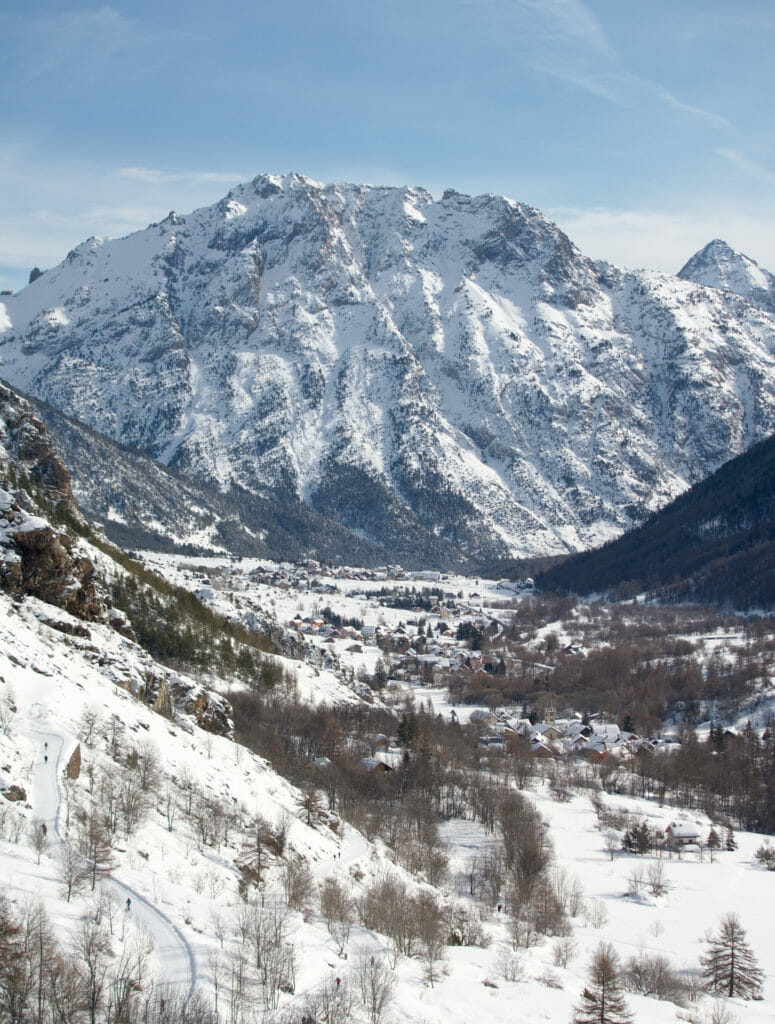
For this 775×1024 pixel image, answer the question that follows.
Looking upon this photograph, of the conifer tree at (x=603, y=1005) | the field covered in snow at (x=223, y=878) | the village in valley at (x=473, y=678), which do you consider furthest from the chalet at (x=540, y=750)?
the conifer tree at (x=603, y=1005)

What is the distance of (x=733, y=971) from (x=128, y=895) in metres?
32.3

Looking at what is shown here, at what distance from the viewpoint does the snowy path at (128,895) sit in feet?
84.5

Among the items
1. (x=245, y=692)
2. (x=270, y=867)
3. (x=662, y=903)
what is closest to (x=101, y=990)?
(x=270, y=867)

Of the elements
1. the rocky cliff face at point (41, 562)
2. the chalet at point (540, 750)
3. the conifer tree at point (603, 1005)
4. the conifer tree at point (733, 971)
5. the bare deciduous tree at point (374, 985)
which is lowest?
the conifer tree at point (733, 971)

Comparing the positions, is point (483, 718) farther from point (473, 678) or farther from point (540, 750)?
point (473, 678)

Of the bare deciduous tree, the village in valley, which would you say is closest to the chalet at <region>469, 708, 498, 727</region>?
the village in valley

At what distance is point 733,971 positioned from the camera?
139ft

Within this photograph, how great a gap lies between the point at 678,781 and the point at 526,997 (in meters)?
69.2

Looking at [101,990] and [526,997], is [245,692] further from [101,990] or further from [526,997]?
[101,990]

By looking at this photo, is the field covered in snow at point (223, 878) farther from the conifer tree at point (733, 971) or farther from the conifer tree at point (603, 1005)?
the conifer tree at point (603, 1005)

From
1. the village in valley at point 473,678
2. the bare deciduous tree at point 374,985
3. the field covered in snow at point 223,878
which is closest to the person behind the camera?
the bare deciduous tree at point 374,985

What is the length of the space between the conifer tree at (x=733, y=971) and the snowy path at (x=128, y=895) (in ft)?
98.4

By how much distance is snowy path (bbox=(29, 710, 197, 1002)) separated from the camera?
84.5ft

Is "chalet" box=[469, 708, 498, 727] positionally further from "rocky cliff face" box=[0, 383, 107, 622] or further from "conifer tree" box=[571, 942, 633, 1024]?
"conifer tree" box=[571, 942, 633, 1024]
